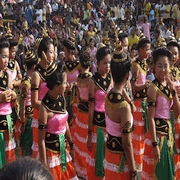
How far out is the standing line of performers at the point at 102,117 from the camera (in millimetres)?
3594

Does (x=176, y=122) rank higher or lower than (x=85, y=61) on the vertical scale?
lower

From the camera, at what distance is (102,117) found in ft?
15.5

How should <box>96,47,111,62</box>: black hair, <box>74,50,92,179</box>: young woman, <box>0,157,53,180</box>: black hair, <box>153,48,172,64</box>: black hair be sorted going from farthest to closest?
1. <box>74,50,92,179</box>: young woman
2. <box>96,47,111,62</box>: black hair
3. <box>153,48,172,64</box>: black hair
4. <box>0,157,53,180</box>: black hair

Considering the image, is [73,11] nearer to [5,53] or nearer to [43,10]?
[43,10]

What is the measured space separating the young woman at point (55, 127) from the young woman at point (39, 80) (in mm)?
603

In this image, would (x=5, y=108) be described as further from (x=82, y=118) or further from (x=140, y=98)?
(x=140, y=98)

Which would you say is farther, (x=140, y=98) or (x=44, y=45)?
(x=140, y=98)

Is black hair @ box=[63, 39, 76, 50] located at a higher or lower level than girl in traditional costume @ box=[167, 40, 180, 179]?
higher

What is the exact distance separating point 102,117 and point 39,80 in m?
0.90

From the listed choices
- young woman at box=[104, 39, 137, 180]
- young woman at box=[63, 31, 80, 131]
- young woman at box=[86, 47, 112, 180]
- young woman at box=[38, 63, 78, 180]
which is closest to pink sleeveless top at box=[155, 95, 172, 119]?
young woman at box=[104, 39, 137, 180]

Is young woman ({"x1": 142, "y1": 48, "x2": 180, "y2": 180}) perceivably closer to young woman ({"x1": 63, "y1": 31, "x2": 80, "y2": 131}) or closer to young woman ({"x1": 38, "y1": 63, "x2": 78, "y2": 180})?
young woman ({"x1": 38, "y1": 63, "x2": 78, "y2": 180})

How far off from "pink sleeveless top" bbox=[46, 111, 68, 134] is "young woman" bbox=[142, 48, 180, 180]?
90cm

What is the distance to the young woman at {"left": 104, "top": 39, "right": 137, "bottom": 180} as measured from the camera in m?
3.43

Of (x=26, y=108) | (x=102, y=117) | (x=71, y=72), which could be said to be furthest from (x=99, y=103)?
(x=71, y=72)
